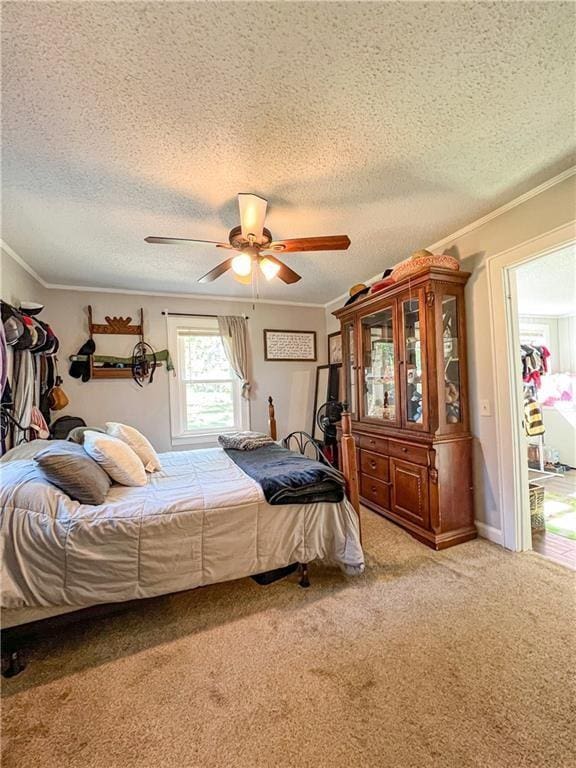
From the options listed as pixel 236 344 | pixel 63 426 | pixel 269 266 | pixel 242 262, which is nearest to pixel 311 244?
pixel 269 266

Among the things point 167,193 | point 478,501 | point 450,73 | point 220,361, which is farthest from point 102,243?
point 478,501

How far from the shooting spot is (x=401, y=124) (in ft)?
5.40

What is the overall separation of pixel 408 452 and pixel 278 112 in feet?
8.40

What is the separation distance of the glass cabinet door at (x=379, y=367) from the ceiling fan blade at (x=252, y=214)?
1540mm

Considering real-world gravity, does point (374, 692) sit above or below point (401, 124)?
below

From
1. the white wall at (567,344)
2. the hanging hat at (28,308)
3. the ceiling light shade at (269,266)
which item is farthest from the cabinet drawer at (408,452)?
the white wall at (567,344)

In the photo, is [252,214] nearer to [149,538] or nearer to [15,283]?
[149,538]

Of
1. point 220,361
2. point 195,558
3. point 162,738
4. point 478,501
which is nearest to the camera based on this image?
point 162,738

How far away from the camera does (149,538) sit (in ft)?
5.74

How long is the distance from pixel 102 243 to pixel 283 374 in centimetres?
277

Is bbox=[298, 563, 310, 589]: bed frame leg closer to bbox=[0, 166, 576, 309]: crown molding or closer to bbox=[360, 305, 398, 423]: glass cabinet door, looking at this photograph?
bbox=[360, 305, 398, 423]: glass cabinet door

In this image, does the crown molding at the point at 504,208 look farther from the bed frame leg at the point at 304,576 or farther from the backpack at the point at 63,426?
the backpack at the point at 63,426

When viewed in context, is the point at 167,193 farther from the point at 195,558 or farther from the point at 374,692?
the point at 374,692

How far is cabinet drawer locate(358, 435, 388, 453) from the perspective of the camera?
319cm
